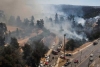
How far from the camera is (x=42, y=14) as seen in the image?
101438mm

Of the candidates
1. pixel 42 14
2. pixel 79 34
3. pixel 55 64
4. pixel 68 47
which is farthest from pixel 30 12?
pixel 55 64

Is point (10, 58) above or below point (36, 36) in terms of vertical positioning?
above

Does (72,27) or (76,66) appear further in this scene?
(72,27)

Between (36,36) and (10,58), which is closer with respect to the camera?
(10,58)

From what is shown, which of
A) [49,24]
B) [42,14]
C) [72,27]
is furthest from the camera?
[42,14]

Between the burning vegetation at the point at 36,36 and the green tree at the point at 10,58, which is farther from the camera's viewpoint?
the burning vegetation at the point at 36,36

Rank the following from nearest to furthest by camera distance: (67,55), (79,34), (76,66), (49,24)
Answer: (76,66) → (67,55) → (79,34) → (49,24)

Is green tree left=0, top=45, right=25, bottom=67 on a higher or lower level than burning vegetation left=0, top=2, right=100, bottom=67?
higher

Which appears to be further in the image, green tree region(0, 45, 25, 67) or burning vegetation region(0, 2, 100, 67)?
burning vegetation region(0, 2, 100, 67)

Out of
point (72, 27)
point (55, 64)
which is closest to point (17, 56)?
point (55, 64)

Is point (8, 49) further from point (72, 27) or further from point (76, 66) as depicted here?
point (72, 27)

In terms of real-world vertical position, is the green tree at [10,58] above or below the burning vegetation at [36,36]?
above

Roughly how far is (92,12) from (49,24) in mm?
30042

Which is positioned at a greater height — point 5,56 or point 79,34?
point 5,56
